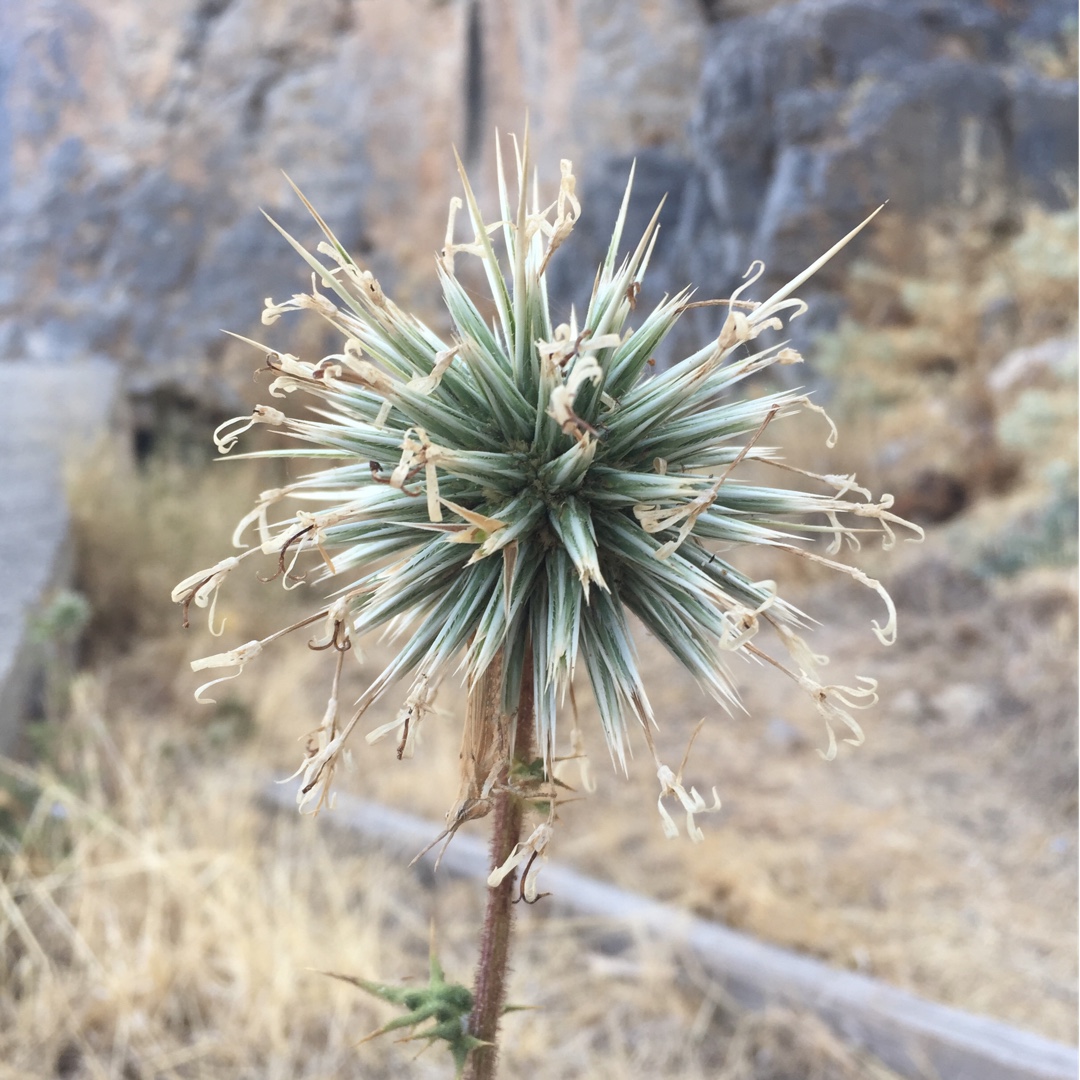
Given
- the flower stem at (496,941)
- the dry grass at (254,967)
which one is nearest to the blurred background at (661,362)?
the dry grass at (254,967)

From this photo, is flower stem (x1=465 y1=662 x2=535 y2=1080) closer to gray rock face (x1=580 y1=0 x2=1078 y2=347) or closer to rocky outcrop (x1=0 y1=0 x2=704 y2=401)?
gray rock face (x1=580 y1=0 x2=1078 y2=347)

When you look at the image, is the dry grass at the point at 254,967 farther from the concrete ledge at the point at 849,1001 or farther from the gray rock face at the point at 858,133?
the gray rock face at the point at 858,133

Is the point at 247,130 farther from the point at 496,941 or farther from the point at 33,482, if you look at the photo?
the point at 496,941

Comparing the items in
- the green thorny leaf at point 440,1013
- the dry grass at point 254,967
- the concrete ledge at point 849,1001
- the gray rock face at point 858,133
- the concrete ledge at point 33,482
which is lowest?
the dry grass at point 254,967

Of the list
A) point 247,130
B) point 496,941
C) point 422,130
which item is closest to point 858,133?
point 422,130

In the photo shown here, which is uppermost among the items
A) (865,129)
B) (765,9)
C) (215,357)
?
(765,9)

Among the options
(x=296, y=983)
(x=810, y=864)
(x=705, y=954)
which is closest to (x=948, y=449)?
(x=810, y=864)

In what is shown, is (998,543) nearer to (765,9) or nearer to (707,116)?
(707,116)
